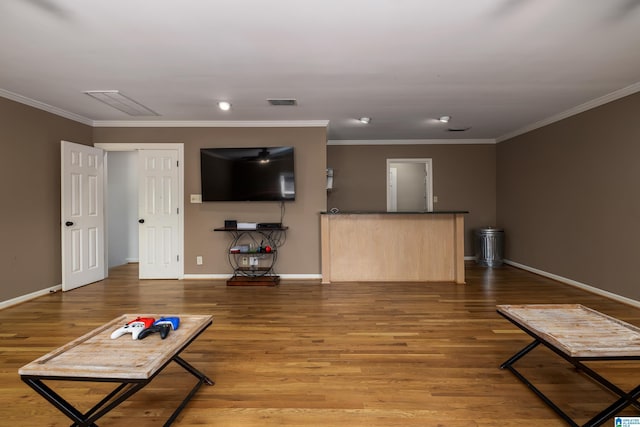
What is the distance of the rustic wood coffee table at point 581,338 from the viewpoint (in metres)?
1.57

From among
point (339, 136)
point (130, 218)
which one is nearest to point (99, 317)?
point (130, 218)

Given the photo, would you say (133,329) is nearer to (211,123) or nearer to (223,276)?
(223,276)

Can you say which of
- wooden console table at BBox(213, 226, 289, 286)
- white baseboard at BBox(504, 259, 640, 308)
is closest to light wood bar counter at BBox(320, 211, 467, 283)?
wooden console table at BBox(213, 226, 289, 286)

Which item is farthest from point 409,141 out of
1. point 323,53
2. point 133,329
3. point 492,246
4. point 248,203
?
point 133,329

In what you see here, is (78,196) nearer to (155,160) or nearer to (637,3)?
(155,160)

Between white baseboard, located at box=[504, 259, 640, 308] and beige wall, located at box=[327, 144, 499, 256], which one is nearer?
white baseboard, located at box=[504, 259, 640, 308]

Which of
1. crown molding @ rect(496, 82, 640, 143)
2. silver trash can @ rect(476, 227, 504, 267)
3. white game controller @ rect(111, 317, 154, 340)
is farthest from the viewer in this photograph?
silver trash can @ rect(476, 227, 504, 267)

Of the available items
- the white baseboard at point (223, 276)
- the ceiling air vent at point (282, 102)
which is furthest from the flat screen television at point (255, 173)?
the white baseboard at point (223, 276)

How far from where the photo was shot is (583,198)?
4.47 meters

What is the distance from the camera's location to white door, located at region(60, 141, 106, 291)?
4.50 m

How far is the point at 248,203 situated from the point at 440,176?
3989 millimetres

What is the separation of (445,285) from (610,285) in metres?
1.86

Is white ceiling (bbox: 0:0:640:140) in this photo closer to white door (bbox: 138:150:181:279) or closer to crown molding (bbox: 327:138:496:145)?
white door (bbox: 138:150:181:279)

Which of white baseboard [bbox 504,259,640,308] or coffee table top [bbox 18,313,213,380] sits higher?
coffee table top [bbox 18,313,213,380]
